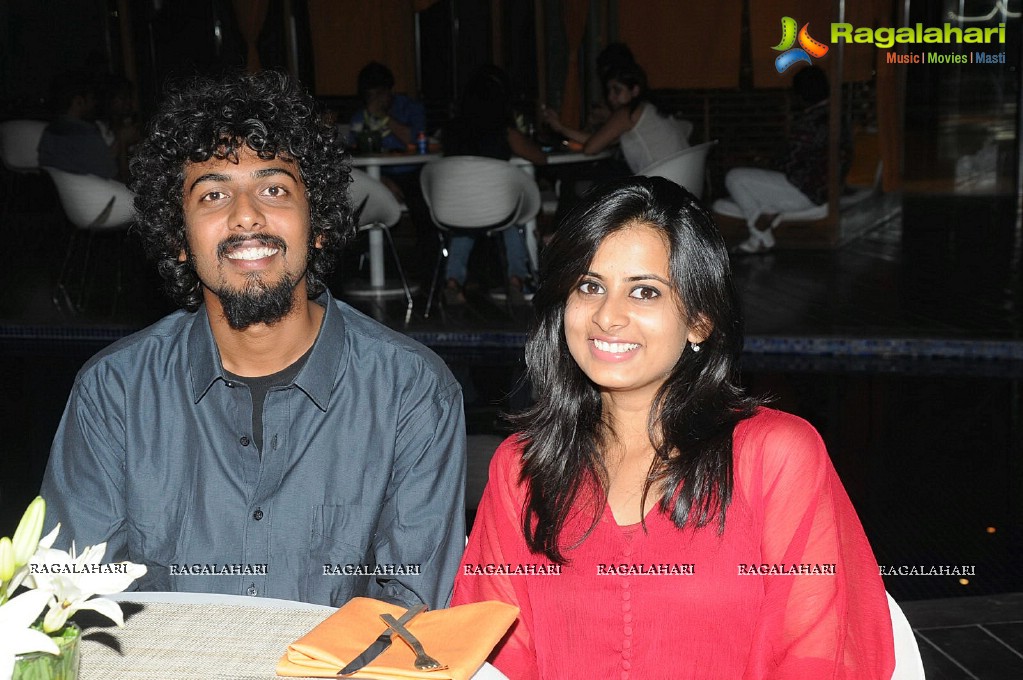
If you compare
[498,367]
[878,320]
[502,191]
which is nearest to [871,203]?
[878,320]

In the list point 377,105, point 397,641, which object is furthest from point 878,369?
→ point 397,641

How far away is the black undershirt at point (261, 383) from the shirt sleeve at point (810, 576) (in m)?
0.82

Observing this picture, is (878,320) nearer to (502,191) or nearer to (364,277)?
(502,191)

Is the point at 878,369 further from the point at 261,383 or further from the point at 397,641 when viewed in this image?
the point at 397,641

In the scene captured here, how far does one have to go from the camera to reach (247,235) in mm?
1968

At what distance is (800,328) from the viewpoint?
20.6 ft

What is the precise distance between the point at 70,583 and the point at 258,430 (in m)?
0.93

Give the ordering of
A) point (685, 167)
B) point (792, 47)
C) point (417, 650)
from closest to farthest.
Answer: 1. point (417, 650)
2. point (685, 167)
3. point (792, 47)

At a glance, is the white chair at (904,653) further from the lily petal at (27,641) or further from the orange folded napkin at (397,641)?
the lily petal at (27,641)

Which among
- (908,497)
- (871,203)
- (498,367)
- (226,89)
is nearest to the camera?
(226,89)

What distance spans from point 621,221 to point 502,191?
5044 mm

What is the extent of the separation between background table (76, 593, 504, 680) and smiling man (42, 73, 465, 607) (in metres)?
0.36

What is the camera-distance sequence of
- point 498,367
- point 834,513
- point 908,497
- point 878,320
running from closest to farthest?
point 834,513 < point 908,497 < point 498,367 < point 878,320

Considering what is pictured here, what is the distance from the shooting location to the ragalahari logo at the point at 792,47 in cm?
939
